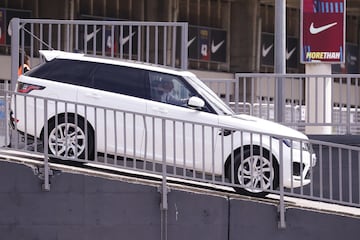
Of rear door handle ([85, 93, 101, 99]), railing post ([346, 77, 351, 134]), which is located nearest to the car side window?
rear door handle ([85, 93, 101, 99])

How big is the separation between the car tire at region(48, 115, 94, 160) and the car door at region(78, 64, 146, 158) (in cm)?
16

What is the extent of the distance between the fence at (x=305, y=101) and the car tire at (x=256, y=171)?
3.64 m

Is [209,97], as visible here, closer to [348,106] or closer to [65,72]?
[65,72]

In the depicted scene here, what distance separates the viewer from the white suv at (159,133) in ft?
43.2

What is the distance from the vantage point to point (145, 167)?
13336 millimetres

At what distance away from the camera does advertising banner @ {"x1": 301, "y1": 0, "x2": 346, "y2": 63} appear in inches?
738

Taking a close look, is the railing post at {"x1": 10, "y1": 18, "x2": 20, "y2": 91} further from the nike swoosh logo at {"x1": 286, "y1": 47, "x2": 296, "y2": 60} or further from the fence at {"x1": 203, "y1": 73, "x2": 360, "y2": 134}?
the nike swoosh logo at {"x1": 286, "y1": 47, "x2": 296, "y2": 60}

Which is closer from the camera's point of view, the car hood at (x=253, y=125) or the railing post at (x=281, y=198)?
the railing post at (x=281, y=198)

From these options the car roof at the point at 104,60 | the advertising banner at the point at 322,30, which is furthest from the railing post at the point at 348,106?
the car roof at the point at 104,60

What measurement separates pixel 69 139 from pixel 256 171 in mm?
2676

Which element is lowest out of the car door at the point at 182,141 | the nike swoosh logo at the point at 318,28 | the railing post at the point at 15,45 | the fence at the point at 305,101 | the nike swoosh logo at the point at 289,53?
the car door at the point at 182,141

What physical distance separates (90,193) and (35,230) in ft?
2.91

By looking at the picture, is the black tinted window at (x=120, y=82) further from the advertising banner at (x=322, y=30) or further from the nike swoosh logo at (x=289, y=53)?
the nike swoosh logo at (x=289, y=53)

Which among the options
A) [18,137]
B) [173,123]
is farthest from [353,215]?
[18,137]
